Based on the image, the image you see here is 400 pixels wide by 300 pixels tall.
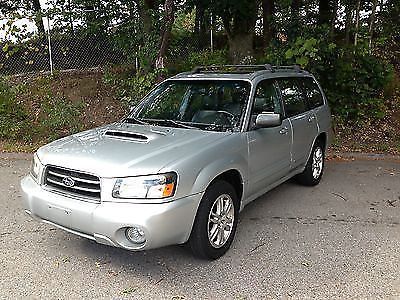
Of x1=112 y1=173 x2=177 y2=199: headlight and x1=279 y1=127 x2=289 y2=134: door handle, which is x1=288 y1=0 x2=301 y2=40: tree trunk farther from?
x1=112 y1=173 x2=177 y2=199: headlight

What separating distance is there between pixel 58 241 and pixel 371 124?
7.81 m

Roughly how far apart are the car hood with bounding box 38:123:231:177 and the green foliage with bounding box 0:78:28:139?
18.4 feet

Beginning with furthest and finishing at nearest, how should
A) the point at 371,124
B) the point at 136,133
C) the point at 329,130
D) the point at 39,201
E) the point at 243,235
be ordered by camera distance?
the point at 371,124
the point at 329,130
the point at 243,235
the point at 136,133
the point at 39,201

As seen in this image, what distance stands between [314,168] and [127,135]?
3097 mm

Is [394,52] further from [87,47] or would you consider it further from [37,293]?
[37,293]

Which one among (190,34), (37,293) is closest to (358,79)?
(190,34)

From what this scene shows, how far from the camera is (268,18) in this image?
33.2 ft

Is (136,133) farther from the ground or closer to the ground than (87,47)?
closer to the ground

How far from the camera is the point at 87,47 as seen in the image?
1241 cm

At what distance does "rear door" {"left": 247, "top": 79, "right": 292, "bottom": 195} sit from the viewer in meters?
4.45

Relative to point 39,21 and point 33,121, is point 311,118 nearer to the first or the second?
point 33,121

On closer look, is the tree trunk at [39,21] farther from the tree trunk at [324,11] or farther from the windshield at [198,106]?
the tree trunk at [324,11]

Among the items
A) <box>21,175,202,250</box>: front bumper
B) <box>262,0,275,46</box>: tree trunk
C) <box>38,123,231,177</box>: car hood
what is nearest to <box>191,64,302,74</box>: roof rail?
<box>38,123,231,177</box>: car hood

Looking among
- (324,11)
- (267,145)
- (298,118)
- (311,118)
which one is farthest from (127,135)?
(324,11)
